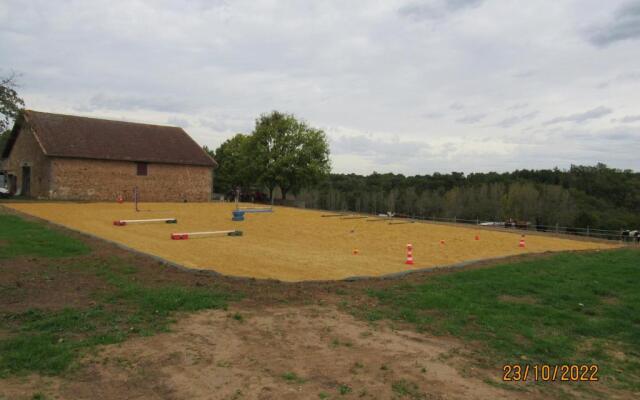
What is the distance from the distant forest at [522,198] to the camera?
5594cm

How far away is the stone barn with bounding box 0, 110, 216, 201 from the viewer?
31.7 m

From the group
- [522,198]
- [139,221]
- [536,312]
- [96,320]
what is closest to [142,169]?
[139,221]

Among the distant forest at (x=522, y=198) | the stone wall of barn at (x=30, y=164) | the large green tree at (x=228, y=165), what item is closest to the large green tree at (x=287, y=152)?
the distant forest at (x=522, y=198)

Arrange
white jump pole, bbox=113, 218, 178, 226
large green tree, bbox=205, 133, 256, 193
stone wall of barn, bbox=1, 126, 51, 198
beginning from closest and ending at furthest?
white jump pole, bbox=113, 218, 178, 226
stone wall of barn, bbox=1, 126, 51, 198
large green tree, bbox=205, 133, 256, 193

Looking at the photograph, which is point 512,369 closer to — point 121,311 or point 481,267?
point 121,311

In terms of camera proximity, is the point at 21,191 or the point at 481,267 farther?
the point at 21,191

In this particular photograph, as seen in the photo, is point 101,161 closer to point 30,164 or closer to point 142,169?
point 142,169

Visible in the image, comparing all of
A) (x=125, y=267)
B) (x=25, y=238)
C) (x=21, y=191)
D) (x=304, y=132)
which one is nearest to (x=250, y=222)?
(x=25, y=238)

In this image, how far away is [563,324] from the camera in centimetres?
650

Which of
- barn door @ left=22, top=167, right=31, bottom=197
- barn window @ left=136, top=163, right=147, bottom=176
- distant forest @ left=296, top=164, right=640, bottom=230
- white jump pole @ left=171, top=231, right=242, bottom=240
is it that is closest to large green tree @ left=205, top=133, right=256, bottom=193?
distant forest @ left=296, top=164, right=640, bottom=230

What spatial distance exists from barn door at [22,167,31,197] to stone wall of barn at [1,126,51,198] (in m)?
→ 0.22

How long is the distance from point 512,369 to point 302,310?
2.96m

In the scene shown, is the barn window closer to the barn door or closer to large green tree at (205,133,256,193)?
the barn door

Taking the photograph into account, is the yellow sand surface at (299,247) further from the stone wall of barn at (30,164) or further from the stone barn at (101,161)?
the stone wall of barn at (30,164)
